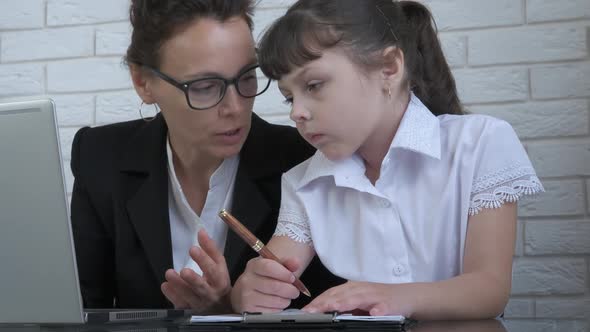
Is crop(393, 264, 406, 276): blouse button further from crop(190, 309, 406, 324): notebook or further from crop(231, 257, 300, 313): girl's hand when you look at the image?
crop(190, 309, 406, 324): notebook

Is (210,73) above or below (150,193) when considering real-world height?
above

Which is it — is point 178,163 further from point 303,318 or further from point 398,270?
point 303,318

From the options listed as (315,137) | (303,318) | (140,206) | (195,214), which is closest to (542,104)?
(315,137)

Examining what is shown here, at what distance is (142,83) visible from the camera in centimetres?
170

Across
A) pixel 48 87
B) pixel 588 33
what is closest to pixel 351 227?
pixel 588 33

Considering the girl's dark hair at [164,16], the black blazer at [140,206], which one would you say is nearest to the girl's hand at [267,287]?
the black blazer at [140,206]

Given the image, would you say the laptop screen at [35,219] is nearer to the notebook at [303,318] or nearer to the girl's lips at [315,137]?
the notebook at [303,318]

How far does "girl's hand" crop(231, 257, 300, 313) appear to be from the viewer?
1242mm

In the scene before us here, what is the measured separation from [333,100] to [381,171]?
0.16 metres

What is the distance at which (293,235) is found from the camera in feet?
4.90

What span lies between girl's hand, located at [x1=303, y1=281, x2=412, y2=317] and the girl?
0.13 m

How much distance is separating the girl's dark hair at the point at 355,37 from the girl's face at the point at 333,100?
0.8 inches

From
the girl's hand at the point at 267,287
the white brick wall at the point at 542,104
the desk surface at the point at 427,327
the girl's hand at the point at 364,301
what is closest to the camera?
the desk surface at the point at 427,327

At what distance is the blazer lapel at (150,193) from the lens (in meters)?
1.65
